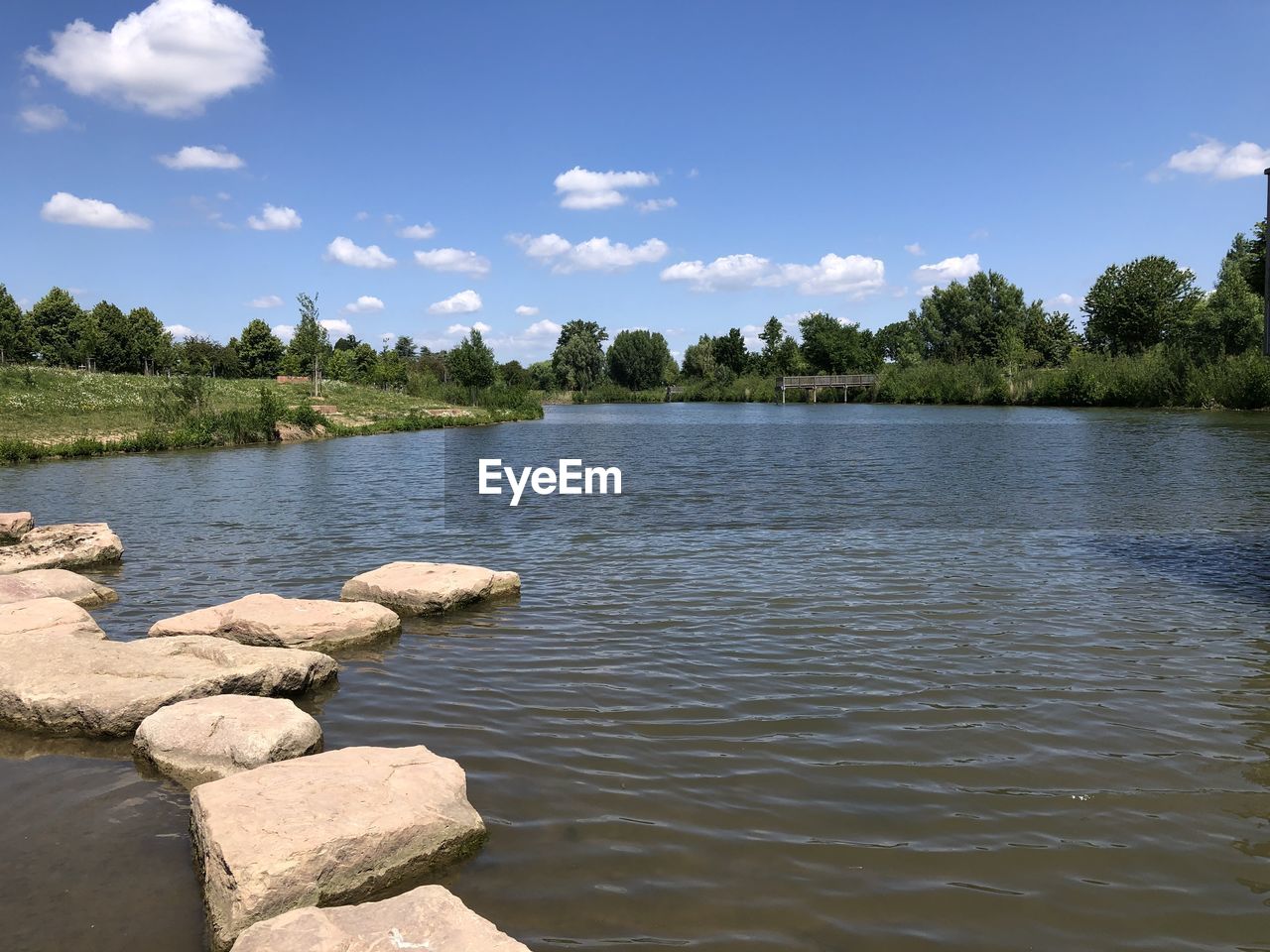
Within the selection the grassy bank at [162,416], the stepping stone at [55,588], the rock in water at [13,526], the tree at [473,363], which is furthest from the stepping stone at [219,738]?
the tree at [473,363]

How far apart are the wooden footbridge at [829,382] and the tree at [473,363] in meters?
51.9

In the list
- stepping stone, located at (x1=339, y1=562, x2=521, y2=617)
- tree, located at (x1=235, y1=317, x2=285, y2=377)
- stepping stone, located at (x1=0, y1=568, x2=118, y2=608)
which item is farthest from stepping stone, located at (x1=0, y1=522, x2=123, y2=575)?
tree, located at (x1=235, y1=317, x2=285, y2=377)

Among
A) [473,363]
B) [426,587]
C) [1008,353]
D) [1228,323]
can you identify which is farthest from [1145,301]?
[426,587]

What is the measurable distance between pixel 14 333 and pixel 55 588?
6871 cm

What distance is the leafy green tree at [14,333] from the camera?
62500 mm

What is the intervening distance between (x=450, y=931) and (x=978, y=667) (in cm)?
573

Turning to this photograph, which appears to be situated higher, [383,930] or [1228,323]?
[1228,323]

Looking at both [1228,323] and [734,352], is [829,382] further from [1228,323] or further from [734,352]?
[1228,323]

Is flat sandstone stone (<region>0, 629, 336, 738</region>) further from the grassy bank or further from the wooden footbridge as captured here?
the wooden footbridge

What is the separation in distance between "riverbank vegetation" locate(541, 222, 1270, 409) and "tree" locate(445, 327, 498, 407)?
4809cm

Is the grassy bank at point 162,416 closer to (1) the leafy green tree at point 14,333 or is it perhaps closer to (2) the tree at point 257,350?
(1) the leafy green tree at point 14,333

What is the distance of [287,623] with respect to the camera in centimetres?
877

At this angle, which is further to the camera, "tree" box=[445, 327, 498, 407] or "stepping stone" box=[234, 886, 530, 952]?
"tree" box=[445, 327, 498, 407]

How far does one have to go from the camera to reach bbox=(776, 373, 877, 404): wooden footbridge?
369 feet
